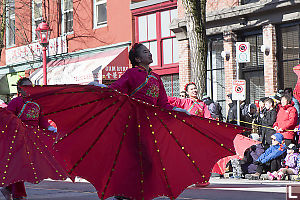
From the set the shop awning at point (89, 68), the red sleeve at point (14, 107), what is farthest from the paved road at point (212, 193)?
the shop awning at point (89, 68)

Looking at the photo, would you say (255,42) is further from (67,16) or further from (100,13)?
(67,16)

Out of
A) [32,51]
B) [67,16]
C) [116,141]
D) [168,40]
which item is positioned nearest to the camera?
[116,141]

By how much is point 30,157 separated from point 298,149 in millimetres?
7249

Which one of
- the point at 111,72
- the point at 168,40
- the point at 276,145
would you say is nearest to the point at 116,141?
the point at 276,145

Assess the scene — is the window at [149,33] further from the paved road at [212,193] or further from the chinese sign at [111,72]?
the paved road at [212,193]

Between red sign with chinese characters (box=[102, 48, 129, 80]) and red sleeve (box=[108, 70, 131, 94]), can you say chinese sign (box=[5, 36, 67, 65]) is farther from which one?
red sleeve (box=[108, 70, 131, 94])

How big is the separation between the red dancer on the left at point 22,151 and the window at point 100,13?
1846 cm

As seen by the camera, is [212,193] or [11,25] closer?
[212,193]

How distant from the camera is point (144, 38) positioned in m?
24.8

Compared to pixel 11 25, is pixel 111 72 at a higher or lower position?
lower

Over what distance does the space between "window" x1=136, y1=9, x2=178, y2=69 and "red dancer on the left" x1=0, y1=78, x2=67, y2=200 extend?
1475 cm

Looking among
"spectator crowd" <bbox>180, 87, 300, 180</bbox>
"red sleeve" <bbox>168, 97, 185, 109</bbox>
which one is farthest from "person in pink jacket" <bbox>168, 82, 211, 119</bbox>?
"spectator crowd" <bbox>180, 87, 300, 180</bbox>

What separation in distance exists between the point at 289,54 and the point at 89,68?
972cm

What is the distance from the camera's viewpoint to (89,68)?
25984mm
